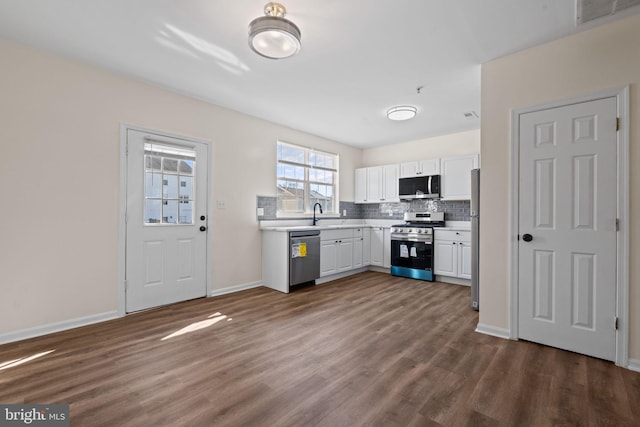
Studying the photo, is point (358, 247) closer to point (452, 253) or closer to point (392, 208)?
point (392, 208)

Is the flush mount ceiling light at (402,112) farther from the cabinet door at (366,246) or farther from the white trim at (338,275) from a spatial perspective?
the white trim at (338,275)

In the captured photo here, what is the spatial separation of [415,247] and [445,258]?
0.51 m

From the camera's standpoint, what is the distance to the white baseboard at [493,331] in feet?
8.97

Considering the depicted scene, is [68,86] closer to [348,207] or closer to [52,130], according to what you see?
[52,130]

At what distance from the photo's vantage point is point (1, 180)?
8.40 feet

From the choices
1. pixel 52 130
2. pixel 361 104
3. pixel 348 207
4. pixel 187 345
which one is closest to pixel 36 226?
pixel 52 130

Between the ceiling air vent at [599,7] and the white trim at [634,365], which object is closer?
the ceiling air vent at [599,7]

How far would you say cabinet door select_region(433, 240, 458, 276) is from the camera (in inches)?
189

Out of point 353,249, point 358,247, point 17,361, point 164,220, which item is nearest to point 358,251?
point 358,247

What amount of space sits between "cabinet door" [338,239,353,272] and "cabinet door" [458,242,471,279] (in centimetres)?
181

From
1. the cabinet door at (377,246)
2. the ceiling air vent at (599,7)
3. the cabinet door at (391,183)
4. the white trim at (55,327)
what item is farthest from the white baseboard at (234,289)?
the ceiling air vent at (599,7)

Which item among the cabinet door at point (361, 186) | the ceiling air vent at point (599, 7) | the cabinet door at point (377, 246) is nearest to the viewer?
the ceiling air vent at point (599, 7)

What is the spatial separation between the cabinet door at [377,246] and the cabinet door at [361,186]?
2.70 feet

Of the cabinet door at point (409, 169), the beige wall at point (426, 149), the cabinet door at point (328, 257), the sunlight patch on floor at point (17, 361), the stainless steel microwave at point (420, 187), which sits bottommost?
the sunlight patch on floor at point (17, 361)
